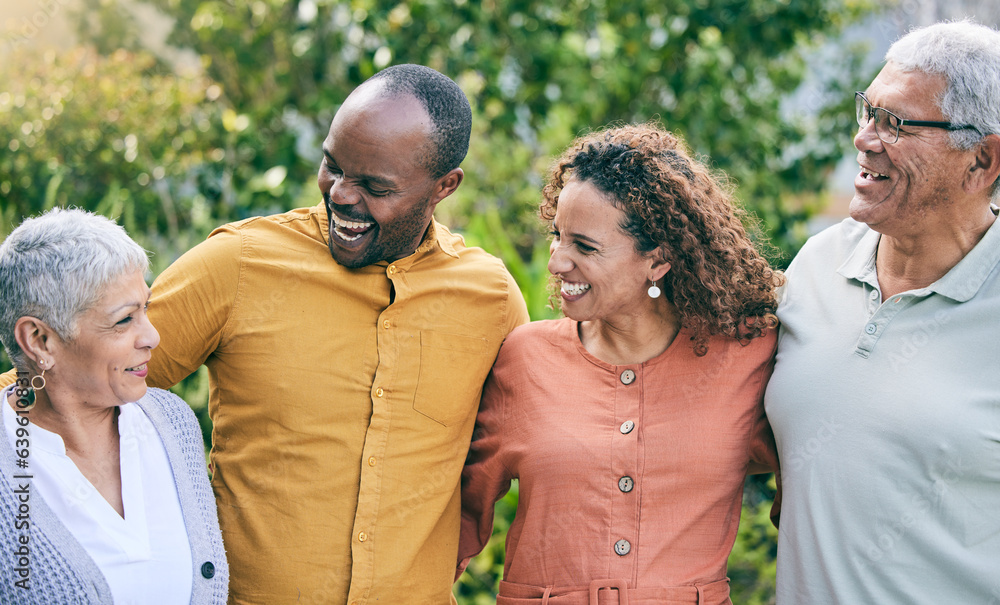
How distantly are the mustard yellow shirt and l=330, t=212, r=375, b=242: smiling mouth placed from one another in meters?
0.09

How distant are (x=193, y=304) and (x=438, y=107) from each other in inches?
34.1

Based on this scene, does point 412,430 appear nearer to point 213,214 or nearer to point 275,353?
point 275,353

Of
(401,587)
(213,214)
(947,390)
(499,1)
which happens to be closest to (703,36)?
(499,1)

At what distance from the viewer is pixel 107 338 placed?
79.7 inches

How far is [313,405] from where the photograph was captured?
2.32 metres

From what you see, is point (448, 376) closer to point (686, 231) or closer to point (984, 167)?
point (686, 231)

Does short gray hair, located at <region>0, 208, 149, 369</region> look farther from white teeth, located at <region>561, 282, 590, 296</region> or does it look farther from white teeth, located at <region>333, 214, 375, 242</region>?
white teeth, located at <region>561, 282, 590, 296</region>

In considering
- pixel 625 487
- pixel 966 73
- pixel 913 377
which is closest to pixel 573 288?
pixel 625 487

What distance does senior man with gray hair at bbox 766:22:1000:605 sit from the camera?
2127 millimetres

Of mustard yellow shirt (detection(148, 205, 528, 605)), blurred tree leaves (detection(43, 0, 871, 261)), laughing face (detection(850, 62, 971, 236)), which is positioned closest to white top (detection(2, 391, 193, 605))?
mustard yellow shirt (detection(148, 205, 528, 605))

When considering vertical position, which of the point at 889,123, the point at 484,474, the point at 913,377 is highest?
the point at 889,123

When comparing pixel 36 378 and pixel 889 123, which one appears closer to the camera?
pixel 36 378
